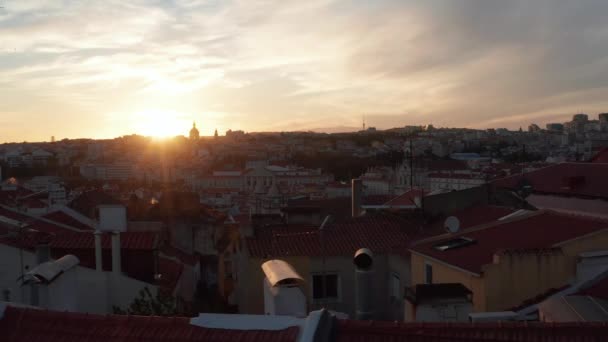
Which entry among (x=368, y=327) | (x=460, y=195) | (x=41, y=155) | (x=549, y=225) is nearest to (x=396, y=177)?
(x=460, y=195)

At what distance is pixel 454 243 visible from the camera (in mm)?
9539

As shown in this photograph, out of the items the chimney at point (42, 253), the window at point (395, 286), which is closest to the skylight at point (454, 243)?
the window at point (395, 286)

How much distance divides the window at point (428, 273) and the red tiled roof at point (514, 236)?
22cm

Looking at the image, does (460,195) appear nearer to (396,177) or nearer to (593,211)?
(593,211)

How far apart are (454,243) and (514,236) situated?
94cm

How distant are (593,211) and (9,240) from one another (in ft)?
57.7

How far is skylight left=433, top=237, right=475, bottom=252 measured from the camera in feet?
30.6

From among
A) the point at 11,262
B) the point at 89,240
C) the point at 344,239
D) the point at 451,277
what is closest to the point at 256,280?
the point at 344,239

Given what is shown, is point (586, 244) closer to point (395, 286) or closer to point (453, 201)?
point (395, 286)

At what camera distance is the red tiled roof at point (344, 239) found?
10.9 metres

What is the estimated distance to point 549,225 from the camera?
9211 millimetres

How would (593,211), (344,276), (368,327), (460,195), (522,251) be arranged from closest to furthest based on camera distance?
1. (368,327)
2. (522,251)
3. (344,276)
4. (460,195)
5. (593,211)

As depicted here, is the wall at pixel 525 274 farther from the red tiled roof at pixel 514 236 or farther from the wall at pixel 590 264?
the red tiled roof at pixel 514 236

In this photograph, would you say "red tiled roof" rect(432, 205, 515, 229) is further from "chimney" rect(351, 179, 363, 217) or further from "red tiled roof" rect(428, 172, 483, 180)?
"red tiled roof" rect(428, 172, 483, 180)
